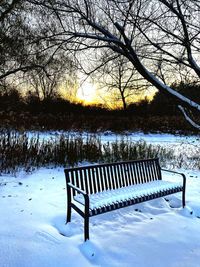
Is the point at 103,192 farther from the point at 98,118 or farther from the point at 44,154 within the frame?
the point at 98,118

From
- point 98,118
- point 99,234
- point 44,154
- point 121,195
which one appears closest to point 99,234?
point 99,234

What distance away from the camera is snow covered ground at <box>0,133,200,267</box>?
2.07 metres

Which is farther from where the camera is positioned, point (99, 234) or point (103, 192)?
point (103, 192)

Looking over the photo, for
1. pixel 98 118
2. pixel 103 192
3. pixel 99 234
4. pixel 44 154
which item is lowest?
pixel 99 234

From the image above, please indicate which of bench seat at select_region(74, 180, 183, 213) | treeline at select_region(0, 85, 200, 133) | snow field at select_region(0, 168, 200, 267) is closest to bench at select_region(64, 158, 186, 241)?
bench seat at select_region(74, 180, 183, 213)

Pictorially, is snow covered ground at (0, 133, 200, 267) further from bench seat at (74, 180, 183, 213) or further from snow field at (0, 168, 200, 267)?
bench seat at (74, 180, 183, 213)

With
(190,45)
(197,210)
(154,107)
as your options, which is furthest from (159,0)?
(154,107)

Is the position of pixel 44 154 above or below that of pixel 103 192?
above

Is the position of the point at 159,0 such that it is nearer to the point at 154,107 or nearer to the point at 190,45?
the point at 190,45

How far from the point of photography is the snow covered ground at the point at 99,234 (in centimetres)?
Answer: 207

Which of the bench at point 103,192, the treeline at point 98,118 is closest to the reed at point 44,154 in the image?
the bench at point 103,192

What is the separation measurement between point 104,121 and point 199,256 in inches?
644

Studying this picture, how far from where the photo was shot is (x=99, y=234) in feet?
8.53

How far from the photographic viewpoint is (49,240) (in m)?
2.35
